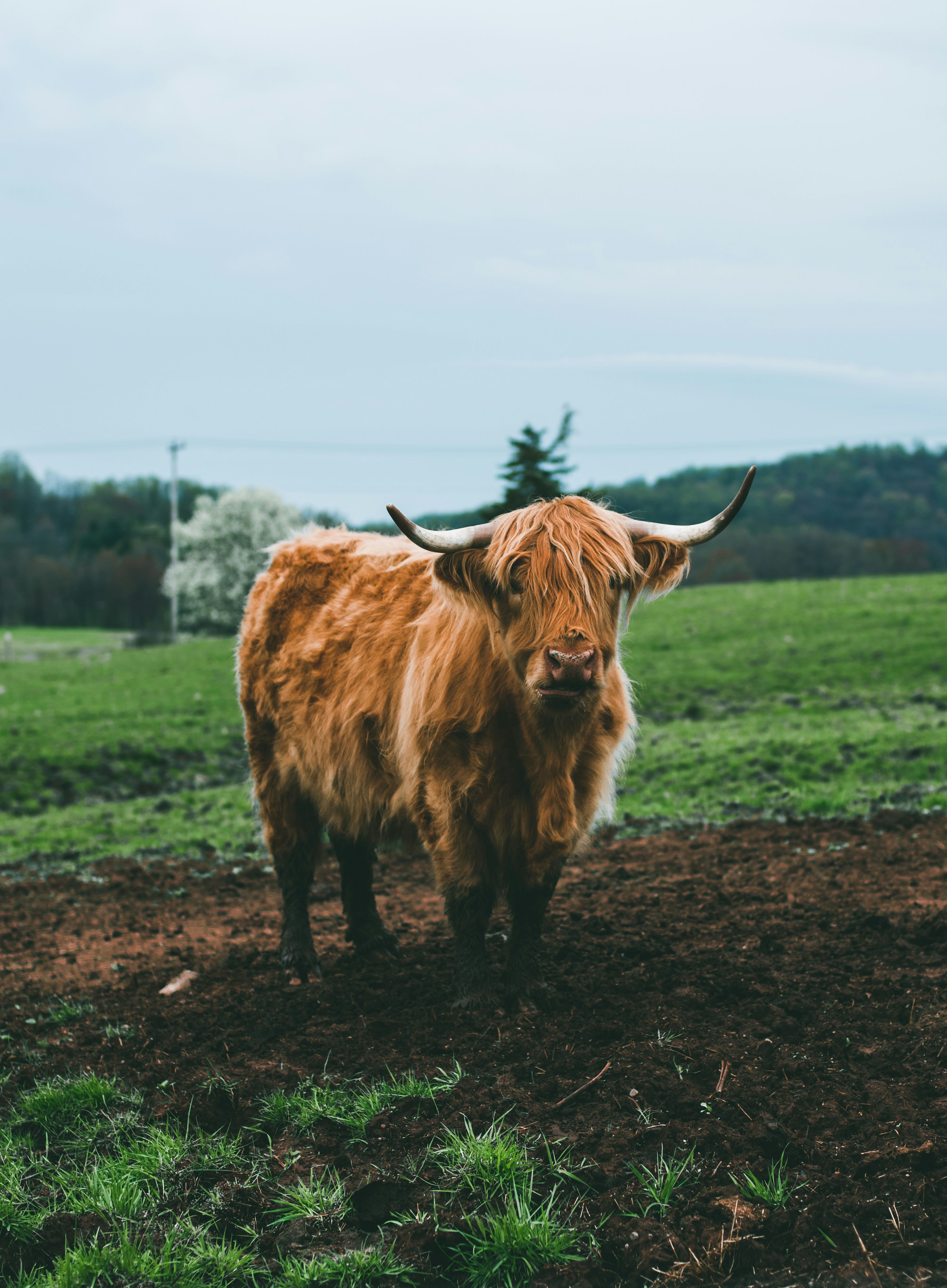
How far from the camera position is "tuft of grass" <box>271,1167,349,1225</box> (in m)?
3.03


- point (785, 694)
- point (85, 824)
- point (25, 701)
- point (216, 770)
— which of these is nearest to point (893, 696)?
point (785, 694)

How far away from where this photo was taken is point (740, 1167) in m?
2.99

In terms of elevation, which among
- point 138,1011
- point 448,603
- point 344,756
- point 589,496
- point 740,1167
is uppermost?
point 589,496

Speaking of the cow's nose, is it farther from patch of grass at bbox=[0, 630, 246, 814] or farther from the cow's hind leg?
patch of grass at bbox=[0, 630, 246, 814]

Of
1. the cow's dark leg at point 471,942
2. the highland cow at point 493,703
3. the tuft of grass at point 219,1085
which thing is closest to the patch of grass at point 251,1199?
the tuft of grass at point 219,1085

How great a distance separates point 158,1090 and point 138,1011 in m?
1.05

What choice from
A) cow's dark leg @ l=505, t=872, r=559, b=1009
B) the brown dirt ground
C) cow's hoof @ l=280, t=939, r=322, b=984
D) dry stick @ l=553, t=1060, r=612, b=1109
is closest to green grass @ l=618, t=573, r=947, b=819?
cow's dark leg @ l=505, t=872, r=559, b=1009

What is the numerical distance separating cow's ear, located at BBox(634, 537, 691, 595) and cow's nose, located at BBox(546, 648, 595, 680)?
2.39ft

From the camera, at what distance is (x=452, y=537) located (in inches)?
166

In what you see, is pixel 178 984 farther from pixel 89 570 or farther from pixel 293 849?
pixel 89 570

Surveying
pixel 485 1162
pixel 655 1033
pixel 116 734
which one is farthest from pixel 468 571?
pixel 116 734

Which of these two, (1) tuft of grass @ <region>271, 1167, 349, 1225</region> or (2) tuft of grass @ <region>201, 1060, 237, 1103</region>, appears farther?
(2) tuft of grass @ <region>201, 1060, 237, 1103</region>

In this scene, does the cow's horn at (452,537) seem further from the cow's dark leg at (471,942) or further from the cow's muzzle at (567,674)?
the cow's dark leg at (471,942)

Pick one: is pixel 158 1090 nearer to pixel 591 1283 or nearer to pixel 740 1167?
pixel 591 1283
